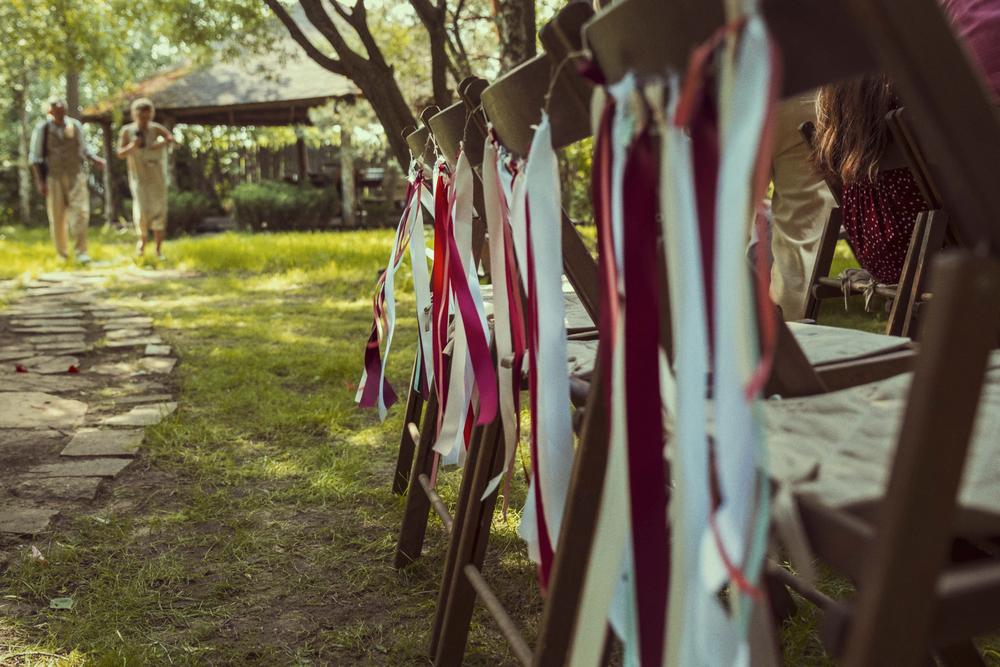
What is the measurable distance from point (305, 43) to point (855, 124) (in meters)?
3.93

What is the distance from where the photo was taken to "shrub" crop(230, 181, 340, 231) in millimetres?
18484

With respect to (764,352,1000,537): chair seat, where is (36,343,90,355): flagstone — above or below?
above

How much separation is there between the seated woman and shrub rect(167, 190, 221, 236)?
17081 millimetres

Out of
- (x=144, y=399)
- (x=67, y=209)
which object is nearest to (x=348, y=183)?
(x=67, y=209)

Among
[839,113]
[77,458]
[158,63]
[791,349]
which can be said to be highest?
[158,63]

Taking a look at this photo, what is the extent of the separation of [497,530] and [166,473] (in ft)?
3.98

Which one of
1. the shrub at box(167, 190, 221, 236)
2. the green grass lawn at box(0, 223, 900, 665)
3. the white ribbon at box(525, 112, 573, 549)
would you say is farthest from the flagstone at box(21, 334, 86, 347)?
the shrub at box(167, 190, 221, 236)

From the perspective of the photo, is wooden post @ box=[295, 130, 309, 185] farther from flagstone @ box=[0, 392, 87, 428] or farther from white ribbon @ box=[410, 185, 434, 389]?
white ribbon @ box=[410, 185, 434, 389]

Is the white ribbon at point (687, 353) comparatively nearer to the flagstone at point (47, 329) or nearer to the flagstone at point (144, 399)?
the flagstone at point (144, 399)

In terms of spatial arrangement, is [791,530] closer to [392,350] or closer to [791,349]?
[791,349]

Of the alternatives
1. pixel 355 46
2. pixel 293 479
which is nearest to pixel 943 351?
pixel 293 479

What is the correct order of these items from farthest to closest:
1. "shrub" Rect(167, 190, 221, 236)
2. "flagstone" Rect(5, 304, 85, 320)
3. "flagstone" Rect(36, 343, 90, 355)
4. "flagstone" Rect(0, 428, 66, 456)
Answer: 1. "shrub" Rect(167, 190, 221, 236)
2. "flagstone" Rect(5, 304, 85, 320)
3. "flagstone" Rect(36, 343, 90, 355)
4. "flagstone" Rect(0, 428, 66, 456)

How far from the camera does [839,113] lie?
3.01 meters

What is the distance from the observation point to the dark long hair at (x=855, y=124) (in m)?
2.90
